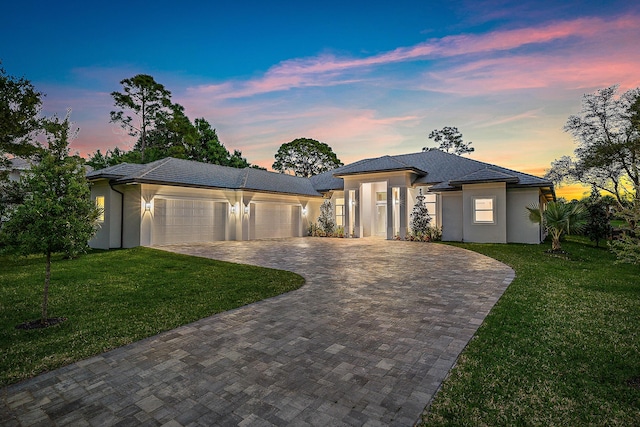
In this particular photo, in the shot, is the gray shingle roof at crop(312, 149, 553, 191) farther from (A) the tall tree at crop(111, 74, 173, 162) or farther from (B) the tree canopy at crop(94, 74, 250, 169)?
(A) the tall tree at crop(111, 74, 173, 162)

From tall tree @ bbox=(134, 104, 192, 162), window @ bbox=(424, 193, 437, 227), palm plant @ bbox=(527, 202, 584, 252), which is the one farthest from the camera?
tall tree @ bbox=(134, 104, 192, 162)

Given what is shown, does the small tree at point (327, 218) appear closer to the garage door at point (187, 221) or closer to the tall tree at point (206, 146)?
the garage door at point (187, 221)

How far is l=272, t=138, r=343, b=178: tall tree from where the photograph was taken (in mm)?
40500

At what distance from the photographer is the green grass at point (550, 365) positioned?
243cm

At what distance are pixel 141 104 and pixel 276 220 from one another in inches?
703

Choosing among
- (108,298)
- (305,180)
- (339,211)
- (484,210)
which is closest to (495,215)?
(484,210)

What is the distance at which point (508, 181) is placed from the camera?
47.9 ft

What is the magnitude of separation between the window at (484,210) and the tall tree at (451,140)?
21648 millimetres

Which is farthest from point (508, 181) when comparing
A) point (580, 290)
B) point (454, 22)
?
point (580, 290)

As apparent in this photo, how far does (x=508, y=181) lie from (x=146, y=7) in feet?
55.3

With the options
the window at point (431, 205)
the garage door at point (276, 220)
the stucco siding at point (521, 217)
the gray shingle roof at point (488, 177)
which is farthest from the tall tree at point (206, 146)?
the stucco siding at point (521, 217)

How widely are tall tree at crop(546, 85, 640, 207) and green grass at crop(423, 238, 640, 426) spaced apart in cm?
2221

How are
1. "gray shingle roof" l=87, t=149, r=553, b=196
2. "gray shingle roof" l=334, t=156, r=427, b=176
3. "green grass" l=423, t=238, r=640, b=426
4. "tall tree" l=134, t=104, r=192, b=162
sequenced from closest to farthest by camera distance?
"green grass" l=423, t=238, r=640, b=426 → "gray shingle roof" l=87, t=149, r=553, b=196 → "gray shingle roof" l=334, t=156, r=427, b=176 → "tall tree" l=134, t=104, r=192, b=162

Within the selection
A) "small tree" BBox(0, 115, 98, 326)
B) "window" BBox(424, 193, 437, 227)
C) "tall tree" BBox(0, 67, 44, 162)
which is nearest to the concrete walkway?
"small tree" BBox(0, 115, 98, 326)
